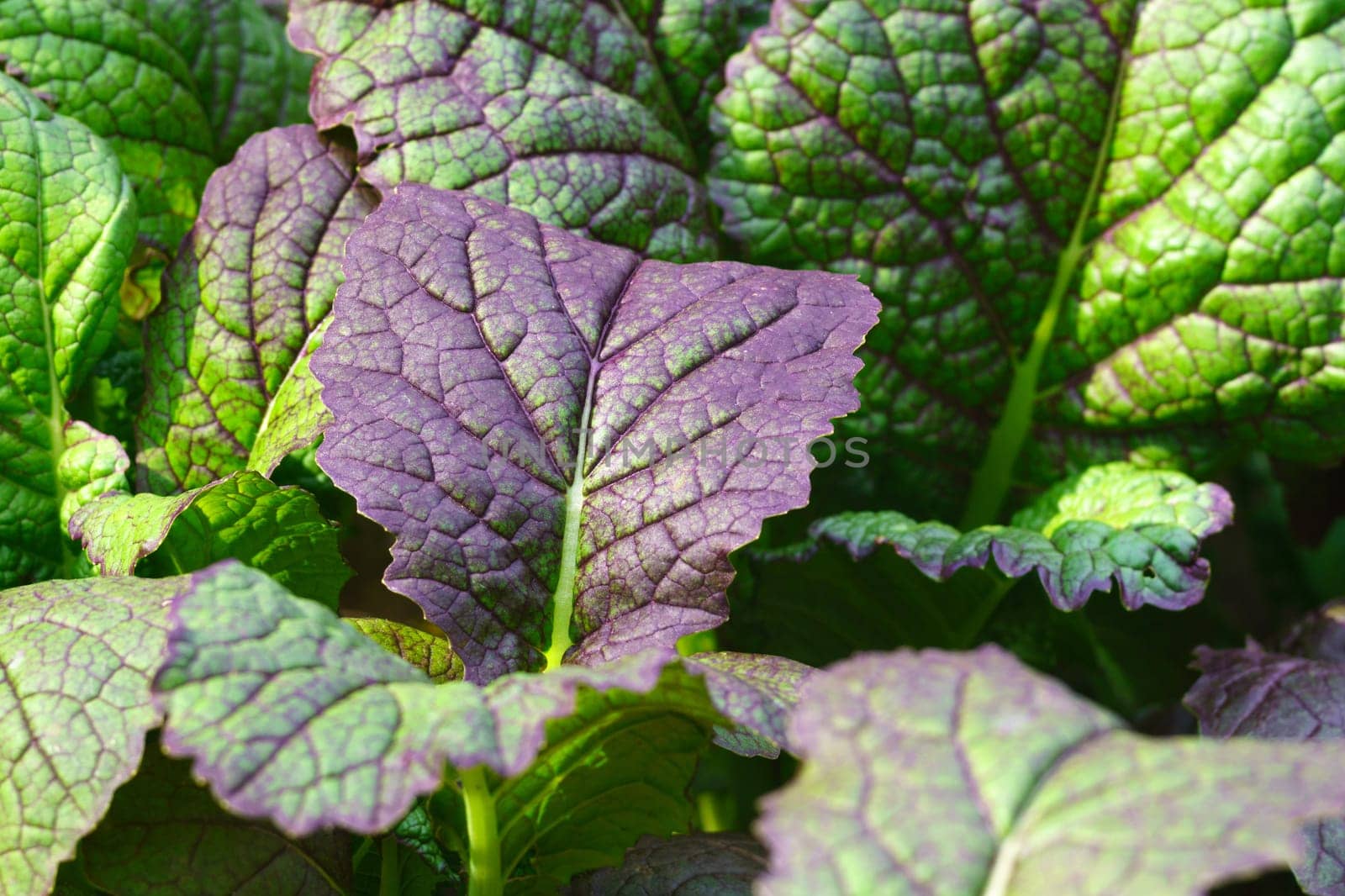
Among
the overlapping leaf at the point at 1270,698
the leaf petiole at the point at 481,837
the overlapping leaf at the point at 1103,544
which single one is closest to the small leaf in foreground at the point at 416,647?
the leaf petiole at the point at 481,837

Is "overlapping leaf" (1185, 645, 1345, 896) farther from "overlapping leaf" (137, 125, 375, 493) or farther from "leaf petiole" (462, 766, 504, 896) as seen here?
"overlapping leaf" (137, 125, 375, 493)

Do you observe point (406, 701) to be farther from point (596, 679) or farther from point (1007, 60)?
point (1007, 60)

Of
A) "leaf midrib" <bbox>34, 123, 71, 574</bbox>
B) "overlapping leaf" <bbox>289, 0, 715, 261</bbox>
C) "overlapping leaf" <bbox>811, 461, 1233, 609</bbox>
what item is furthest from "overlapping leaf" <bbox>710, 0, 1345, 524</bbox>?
"leaf midrib" <bbox>34, 123, 71, 574</bbox>

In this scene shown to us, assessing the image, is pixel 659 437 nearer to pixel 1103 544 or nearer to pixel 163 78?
pixel 1103 544

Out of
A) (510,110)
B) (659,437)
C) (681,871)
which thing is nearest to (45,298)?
(510,110)

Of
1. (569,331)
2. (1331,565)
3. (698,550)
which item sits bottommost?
(1331,565)

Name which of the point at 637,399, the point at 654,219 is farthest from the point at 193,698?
the point at 654,219

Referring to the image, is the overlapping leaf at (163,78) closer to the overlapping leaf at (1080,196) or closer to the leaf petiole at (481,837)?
the overlapping leaf at (1080,196)
